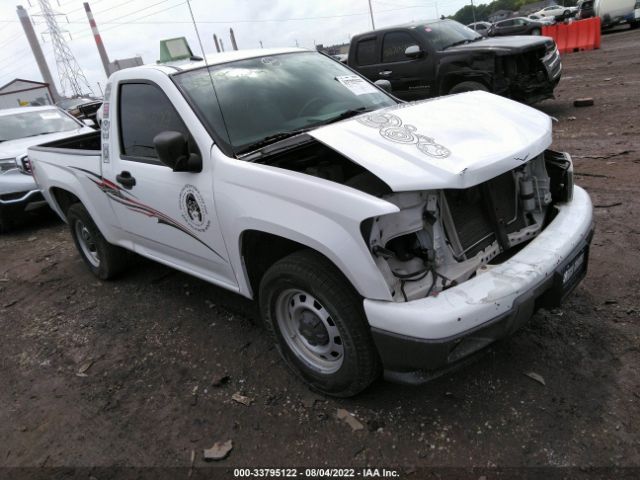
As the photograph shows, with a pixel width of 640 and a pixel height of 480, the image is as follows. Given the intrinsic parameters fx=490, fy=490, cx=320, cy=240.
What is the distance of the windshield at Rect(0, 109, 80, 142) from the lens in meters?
8.18

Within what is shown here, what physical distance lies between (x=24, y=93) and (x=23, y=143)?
96.1 ft

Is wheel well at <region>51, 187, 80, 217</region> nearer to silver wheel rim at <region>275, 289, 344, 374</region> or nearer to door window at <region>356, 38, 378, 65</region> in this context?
silver wheel rim at <region>275, 289, 344, 374</region>

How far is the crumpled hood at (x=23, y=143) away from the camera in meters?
7.30

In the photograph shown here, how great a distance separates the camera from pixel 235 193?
2729 mm

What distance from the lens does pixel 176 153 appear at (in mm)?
2809

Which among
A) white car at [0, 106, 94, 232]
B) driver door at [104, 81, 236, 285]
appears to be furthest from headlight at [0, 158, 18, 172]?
driver door at [104, 81, 236, 285]

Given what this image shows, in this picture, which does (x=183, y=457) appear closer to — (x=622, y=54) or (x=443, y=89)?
(x=443, y=89)

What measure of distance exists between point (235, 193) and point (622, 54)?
16761 mm

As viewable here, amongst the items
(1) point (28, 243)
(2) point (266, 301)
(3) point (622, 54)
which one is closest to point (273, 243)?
(2) point (266, 301)

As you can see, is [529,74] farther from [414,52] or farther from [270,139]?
[270,139]

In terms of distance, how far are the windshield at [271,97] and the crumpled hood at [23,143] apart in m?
4.77

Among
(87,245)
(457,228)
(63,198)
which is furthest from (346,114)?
(63,198)

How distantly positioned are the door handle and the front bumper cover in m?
2.19

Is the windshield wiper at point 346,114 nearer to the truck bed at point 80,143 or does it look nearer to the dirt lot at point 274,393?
the dirt lot at point 274,393
